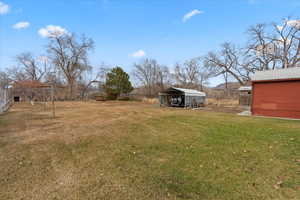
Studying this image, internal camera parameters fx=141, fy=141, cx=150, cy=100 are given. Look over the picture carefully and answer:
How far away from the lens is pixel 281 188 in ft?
7.11

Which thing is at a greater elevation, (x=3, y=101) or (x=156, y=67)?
(x=156, y=67)

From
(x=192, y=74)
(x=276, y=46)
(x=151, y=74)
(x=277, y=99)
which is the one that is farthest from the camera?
(x=151, y=74)

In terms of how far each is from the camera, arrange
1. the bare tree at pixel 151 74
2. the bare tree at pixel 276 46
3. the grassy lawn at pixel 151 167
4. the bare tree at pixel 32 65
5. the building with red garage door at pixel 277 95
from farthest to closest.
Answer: the bare tree at pixel 151 74 → the bare tree at pixel 32 65 → the bare tree at pixel 276 46 → the building with red garage door at pixel 277 95 → the grassy lawn at pixel 151 167

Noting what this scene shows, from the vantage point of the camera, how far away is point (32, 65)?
3170 cm

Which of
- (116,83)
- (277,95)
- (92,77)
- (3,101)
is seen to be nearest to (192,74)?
(116,83)

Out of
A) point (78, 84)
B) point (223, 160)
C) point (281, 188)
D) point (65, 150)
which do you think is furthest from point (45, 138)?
point (78, 84)

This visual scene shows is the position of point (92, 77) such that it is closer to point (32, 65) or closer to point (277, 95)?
point (32, 65)

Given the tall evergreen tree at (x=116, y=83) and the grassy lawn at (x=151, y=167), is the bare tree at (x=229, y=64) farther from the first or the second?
the grassy lawn at (x=151, y=167)

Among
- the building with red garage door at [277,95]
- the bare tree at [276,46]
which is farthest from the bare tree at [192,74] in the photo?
the building with red garage door at [277,95]

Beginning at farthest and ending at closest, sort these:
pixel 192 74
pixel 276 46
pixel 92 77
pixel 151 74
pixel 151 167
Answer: pixel 151 74
pixel 192 74
pixel 92 77
pixel 276 46
pixel 151 167

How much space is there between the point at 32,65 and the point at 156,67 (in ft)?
92.2

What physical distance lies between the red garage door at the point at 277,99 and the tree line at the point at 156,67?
19.1 m

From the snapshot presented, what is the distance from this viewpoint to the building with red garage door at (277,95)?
8125 mm

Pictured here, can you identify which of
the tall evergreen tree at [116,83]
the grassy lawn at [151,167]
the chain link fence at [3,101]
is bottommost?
the grassy lawn at [151,167]
